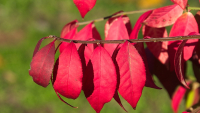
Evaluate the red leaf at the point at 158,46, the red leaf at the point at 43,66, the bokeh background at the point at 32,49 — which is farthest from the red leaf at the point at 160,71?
the bokeh background at the point at 32,49

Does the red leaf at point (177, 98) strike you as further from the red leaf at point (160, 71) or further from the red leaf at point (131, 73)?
the red leaf at point (131, 73)

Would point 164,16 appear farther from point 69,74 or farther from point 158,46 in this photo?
point 69,74

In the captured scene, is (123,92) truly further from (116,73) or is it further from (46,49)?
(46,49)

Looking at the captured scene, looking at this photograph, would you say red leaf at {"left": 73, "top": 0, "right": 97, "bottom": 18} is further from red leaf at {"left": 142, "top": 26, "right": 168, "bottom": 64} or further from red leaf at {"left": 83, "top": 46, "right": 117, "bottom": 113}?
red leaf at {"left": 142, "top": 26, "right": 168, "bottom": 64}

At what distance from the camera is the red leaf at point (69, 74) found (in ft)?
1.93

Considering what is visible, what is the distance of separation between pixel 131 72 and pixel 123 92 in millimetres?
59

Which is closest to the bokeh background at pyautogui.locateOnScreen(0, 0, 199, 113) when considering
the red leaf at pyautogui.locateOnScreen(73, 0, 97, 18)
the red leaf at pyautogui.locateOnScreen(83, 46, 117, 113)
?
the red leaf at pyautogui.locateOnScreen(83, 46, 117, 113)

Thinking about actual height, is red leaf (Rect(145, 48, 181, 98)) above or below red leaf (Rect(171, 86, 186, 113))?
above

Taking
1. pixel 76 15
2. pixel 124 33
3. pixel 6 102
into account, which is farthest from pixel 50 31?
pixel 124 33

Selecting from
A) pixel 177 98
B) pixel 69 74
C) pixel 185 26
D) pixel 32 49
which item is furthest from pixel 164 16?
pixel 32 49

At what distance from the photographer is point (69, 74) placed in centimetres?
60

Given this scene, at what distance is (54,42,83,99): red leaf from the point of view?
59 centimetres

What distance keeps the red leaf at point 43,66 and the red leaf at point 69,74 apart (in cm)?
3

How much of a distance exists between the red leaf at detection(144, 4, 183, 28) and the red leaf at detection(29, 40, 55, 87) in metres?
0.30
